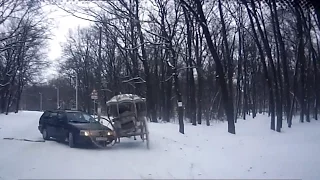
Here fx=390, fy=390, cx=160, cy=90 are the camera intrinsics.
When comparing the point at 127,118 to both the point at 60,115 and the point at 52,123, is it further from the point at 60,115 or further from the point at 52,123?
the point at 52,123

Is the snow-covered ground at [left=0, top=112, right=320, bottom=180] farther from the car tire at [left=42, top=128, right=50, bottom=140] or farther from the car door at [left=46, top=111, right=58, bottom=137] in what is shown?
the car tire at [left=42, top=128, right=50, bottom=140]

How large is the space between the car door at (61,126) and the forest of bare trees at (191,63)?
18.3ft

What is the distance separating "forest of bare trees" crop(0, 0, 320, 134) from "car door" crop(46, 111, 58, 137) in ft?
17.7

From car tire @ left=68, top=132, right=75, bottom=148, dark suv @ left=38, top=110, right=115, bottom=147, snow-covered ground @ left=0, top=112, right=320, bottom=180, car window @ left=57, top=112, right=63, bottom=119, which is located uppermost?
car window @ left=57, top=112, right=63, bottom=119

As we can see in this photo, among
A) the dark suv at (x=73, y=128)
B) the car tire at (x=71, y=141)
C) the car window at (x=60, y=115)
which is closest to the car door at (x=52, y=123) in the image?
the dark suv at (x=73, y=128)

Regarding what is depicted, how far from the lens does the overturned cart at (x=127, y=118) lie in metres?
15.1

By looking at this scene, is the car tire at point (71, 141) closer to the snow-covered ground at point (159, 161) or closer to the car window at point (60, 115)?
the snow-covered ground at point (159, 161)

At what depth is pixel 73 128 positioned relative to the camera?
14969mm

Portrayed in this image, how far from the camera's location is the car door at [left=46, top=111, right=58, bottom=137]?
54.6 ft

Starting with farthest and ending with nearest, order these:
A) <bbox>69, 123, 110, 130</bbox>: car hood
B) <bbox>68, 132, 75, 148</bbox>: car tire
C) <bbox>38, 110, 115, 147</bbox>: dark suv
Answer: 1. <bbox>69, 123, 110, 130</bbox>: car hood
2. <bbox>68, 132, 75, 148</bbox>: car tire
3. <bbox>38, 110, 115, 147</bbox>: dark suv

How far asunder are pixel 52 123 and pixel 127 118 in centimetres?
378

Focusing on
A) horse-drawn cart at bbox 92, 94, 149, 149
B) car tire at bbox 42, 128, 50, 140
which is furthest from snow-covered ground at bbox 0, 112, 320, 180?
car tire at bbox 42, 128, 50, 140

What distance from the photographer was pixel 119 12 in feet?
67.2

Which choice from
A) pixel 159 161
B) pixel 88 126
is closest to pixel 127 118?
pixel 88 126
